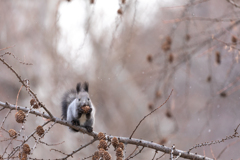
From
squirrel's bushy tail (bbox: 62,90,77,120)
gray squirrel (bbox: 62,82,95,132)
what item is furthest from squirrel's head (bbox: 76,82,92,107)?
squirrel's bushy tail (bbox: 62,90,77,120)

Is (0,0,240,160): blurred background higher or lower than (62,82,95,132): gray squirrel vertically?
higher

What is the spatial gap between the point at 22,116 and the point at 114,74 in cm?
220

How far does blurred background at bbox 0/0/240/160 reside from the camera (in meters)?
2.19

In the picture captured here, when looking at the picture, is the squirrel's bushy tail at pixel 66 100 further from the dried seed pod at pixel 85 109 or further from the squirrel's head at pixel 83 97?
the dried seed pod at pixel 85 109

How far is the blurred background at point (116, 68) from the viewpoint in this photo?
Result: 219 cm

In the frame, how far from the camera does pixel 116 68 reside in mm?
3355

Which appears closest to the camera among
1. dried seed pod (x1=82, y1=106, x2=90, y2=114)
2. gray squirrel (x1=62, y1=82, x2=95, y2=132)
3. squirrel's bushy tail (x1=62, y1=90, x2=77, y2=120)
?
dried seed pod (x1=82, y1=106, x2=90, y2=114)

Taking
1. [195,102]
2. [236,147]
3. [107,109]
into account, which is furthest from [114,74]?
[236,147]

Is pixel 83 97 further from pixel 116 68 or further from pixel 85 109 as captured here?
pixel 116 68

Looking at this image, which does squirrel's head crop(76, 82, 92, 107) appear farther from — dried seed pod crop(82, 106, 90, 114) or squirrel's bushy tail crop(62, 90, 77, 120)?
squirrel's bushy tail crop(62, 90, 77, 120)

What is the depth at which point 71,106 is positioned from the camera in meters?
2.13

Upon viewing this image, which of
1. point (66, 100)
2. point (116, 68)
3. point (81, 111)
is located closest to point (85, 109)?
point (81, 111)

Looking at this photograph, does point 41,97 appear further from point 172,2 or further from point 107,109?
point 172,2

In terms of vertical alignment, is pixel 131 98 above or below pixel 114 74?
above
